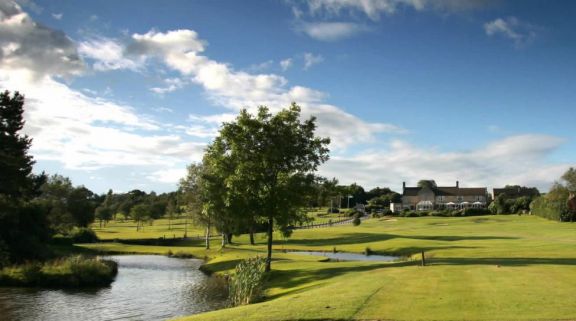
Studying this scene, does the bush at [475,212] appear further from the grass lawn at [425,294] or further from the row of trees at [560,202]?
the grass lawn at [425,294]

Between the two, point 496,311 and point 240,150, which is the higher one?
point 240,150

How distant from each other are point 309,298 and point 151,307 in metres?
13.1

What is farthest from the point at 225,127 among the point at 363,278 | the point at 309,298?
the point at 309,298

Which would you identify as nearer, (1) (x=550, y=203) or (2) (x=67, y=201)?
(1) (x=550, y=203)

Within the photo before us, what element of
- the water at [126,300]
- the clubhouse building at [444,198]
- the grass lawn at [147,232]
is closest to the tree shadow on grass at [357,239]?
the grass lawn at [147,232]

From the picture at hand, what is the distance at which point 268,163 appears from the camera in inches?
1463

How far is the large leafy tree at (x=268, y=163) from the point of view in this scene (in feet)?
120

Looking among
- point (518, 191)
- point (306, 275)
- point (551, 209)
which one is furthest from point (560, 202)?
point (518, 191)

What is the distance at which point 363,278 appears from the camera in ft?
89.1

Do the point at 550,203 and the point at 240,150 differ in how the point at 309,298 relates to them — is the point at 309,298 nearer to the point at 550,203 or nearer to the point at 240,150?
the point at 240,150

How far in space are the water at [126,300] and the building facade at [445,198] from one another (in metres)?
145

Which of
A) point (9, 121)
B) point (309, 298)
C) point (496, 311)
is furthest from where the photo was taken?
point (9, 121)

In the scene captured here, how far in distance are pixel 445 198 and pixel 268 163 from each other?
152 metres

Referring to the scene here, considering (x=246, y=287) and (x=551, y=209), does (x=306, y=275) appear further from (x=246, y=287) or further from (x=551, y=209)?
(x=551, y=209)
